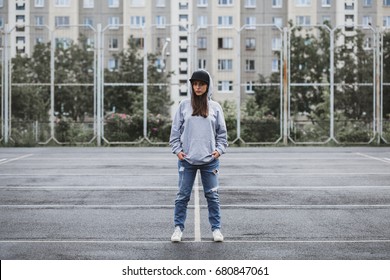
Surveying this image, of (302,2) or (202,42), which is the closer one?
(202,42)

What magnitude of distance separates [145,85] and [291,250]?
24990 millimetres

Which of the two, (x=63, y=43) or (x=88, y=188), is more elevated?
(x=63, y=43)

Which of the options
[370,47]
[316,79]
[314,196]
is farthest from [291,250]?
[316,79]

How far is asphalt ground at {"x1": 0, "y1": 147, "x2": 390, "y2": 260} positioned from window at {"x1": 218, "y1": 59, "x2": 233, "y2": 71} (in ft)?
43.5

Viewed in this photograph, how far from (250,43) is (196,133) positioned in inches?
977

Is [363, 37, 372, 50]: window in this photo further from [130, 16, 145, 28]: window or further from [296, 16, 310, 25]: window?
[130, 16, 145, 28]: window

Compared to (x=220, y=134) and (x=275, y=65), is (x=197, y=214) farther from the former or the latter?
(x=275, y=65)

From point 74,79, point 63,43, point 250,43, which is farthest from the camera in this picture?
point 74,79

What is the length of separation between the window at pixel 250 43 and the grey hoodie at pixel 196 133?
2442cm

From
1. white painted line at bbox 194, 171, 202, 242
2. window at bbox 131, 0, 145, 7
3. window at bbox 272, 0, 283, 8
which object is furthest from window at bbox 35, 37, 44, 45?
window at bbox 272, 0, 283, 8

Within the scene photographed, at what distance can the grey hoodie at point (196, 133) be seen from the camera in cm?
903

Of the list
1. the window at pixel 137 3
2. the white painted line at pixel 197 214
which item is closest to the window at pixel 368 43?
the white painted line at pixel 197 214

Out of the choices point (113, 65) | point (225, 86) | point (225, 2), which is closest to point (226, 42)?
point (225, 86)

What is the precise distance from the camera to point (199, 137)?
29.7 ft
